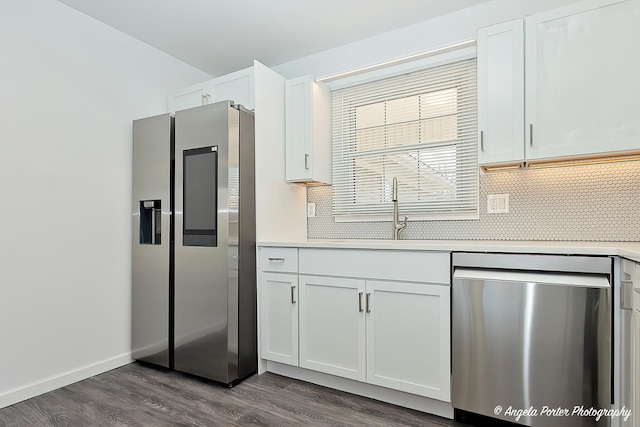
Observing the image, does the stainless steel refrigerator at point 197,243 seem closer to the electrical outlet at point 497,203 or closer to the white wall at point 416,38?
the white wall at point 416,38

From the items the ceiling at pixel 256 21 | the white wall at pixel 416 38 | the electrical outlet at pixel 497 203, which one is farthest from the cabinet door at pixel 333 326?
the ceiling at pixel 256 21

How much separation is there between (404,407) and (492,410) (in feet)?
1.65

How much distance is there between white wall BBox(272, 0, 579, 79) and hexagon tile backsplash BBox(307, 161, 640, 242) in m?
1.03

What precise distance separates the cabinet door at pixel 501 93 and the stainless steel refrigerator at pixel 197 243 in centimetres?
154

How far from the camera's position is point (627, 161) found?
205 centimetres

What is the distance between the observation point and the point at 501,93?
2.09 metres

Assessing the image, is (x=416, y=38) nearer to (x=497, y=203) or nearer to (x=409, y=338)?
(x=497, y=203)

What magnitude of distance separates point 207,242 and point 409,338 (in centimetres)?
145

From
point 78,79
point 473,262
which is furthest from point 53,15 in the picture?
point 473,262

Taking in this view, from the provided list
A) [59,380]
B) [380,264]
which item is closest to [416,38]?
[380,264]

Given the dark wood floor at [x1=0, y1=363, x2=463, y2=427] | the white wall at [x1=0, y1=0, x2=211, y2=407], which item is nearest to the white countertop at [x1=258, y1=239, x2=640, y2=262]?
the dark wood floor at [x1=0, y1=363, x2=463, y2=427]

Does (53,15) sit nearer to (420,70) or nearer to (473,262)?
(420,70)

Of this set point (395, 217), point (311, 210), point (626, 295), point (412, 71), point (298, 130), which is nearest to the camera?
point (626, 295)

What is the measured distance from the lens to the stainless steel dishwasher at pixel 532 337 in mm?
1559
